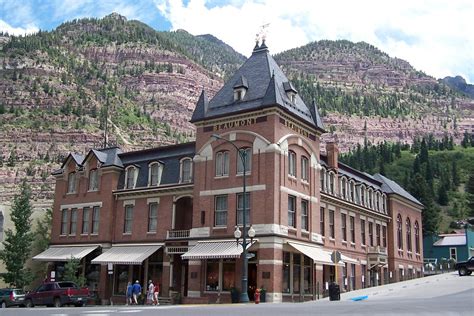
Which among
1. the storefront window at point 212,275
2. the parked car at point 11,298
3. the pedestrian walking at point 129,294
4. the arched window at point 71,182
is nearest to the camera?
the storefront window at point 212,275

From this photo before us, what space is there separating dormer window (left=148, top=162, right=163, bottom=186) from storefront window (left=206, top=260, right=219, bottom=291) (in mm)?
9755

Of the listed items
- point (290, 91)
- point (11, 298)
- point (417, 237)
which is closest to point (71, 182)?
point (11, 298)

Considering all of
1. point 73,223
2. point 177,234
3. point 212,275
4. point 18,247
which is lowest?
point 212,275

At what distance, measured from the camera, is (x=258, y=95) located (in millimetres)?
39062

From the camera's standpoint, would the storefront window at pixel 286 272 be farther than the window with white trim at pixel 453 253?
No

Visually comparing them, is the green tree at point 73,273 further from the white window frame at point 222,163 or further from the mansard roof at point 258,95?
the mansard roof at point 258,95

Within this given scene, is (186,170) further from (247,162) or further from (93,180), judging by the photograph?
(93,180)

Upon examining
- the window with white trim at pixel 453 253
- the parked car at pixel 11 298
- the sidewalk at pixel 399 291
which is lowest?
the parked car at pixel 11 298

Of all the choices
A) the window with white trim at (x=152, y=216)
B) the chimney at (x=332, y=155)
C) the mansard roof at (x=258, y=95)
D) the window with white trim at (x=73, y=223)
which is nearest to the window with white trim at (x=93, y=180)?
the window with white trim at (x=73, y=223)

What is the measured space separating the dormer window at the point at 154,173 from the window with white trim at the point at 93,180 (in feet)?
18.4

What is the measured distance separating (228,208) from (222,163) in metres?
3.34

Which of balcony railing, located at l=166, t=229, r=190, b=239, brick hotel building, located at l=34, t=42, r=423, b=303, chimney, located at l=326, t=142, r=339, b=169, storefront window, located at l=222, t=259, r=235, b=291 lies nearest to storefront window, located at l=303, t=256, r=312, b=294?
brick hotel building, located at l=34, t=42, r=423, b=303

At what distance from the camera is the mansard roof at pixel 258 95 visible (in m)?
38.2

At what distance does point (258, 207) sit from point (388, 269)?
84.6 ft
